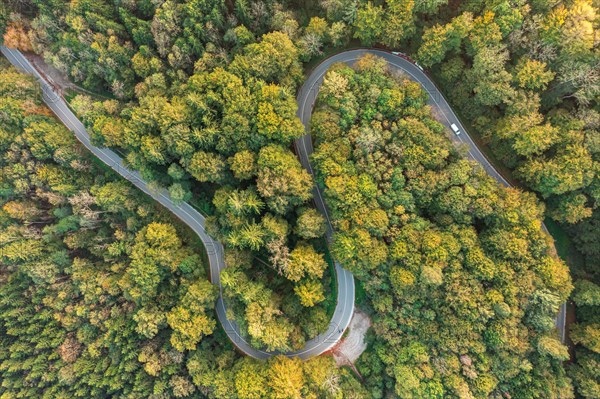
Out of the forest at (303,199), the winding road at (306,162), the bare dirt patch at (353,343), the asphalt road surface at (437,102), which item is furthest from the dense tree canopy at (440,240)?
the bare dirt patch at (353,343)

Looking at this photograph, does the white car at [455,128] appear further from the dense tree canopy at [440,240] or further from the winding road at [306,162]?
the dense tree canopy at [440,240]

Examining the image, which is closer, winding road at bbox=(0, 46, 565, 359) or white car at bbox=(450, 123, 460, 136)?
white car at bbox=(450, 123, 460, 136)

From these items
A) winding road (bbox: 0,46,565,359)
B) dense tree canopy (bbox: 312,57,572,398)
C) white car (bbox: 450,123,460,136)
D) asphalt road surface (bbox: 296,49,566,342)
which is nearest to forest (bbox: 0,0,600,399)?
dense tree canopy (bbox: 312,57,572,398)

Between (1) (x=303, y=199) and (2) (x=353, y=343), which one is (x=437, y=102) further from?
(2) (x=353, y=343)

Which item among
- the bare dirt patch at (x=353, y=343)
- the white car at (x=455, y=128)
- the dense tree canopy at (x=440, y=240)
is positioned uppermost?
the white car at (x=455, y=128)

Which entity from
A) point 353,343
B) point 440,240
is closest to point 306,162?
point 440,240

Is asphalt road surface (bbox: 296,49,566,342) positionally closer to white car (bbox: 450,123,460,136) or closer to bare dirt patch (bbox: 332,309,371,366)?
white car (bbox: 450,123,460,136)
